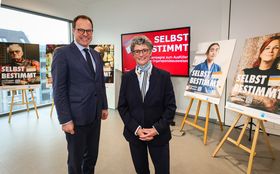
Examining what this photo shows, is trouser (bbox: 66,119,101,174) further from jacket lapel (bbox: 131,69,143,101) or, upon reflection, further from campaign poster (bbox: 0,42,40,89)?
campaign poster (bbox: 0,42,40,89)

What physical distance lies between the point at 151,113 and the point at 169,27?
339 cm

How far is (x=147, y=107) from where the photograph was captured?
56.6 inches

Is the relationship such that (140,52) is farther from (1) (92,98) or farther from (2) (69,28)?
(2) (69,28)

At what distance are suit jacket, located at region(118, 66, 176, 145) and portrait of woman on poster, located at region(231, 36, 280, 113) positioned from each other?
131 cm

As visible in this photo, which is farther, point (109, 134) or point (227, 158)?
point (109, 134)

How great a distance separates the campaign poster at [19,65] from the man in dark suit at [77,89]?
306cm

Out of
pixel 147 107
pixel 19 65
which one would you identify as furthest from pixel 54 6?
pixel 147 107

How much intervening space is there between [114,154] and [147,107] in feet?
5.15

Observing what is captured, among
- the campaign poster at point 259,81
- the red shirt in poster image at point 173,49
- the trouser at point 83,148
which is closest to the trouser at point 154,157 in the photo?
the trouser at point 83,148

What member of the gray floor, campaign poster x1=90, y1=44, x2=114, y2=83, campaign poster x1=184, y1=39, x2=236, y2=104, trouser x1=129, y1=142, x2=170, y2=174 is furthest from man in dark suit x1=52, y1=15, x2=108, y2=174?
campaign poster x1=90, y1=44, x2=114, y2=83

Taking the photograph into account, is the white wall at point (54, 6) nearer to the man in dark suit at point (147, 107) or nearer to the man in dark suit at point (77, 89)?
the man in dark suit at point (77, 89)

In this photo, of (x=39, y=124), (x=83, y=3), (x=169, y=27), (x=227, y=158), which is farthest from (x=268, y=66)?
(x=83, y=3)

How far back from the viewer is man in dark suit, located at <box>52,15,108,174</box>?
1.57m

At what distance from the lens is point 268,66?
2.22 m
